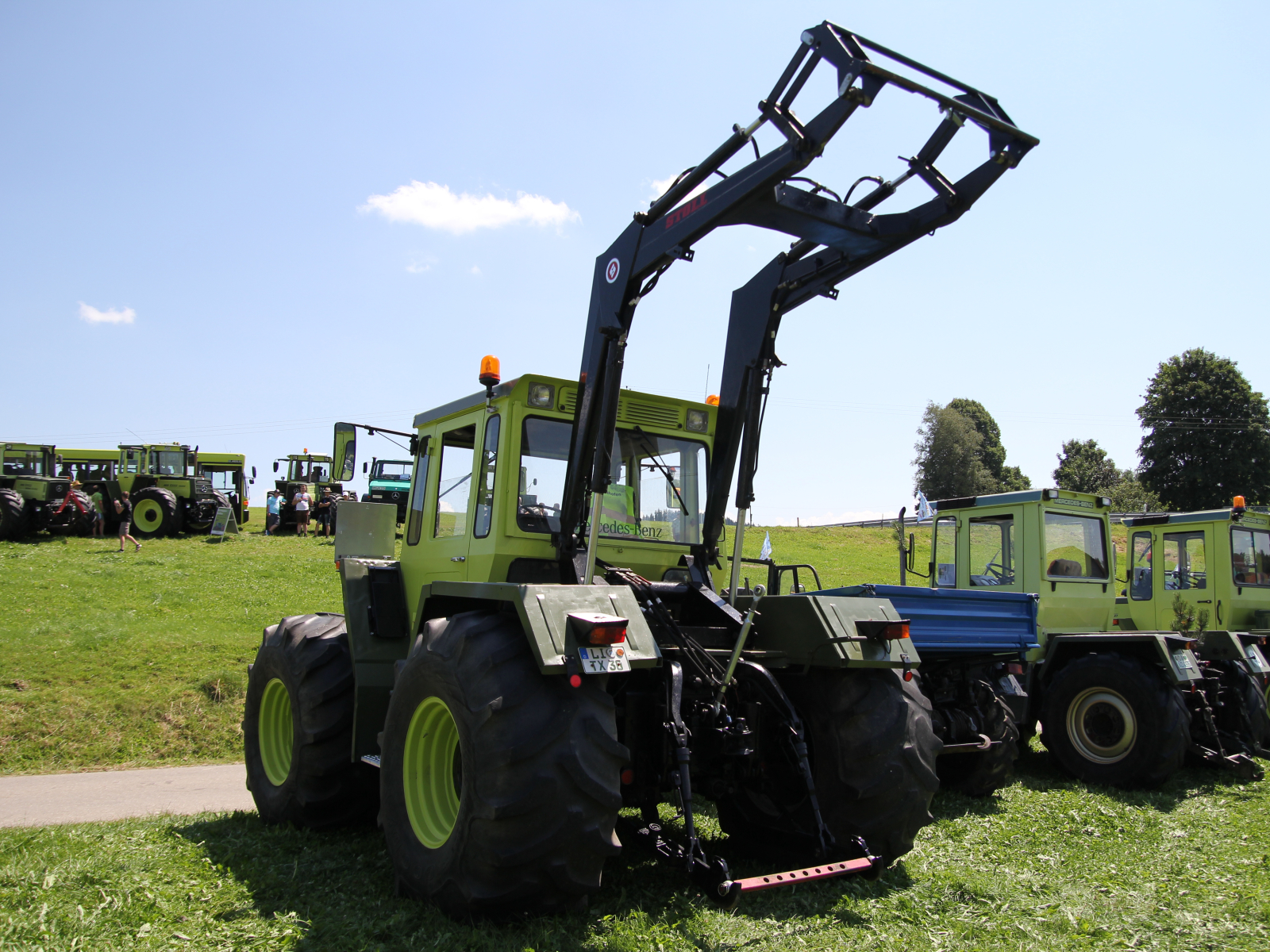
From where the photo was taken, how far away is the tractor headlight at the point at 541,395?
4.94 metres

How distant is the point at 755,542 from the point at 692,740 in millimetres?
23769

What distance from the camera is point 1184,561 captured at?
10.2 meters

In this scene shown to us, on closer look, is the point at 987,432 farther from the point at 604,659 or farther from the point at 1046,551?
the point at 604,659

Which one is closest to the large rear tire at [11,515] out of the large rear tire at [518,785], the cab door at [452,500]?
the cab door at [452,500]

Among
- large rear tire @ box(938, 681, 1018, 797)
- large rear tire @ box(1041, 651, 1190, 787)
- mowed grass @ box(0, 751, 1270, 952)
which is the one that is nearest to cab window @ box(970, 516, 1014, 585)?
large rear tire @ box(1041, 651, 1190, 787)

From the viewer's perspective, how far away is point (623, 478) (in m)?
5.27

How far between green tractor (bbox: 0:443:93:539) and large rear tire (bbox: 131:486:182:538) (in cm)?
100

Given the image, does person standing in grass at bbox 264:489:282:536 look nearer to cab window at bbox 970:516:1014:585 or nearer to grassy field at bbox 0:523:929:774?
grassy field at bbox 0:523:929:774

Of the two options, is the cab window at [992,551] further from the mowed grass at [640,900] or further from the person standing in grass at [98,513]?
the person standing in grass at [98,513]

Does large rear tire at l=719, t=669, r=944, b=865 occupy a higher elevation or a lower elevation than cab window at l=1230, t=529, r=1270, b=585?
lower

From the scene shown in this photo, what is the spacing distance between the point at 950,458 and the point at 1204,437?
2154 cm

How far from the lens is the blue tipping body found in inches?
256

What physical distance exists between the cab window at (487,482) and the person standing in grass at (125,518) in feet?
53.9

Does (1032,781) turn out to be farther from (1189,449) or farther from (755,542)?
(1189,449)
